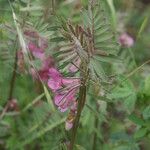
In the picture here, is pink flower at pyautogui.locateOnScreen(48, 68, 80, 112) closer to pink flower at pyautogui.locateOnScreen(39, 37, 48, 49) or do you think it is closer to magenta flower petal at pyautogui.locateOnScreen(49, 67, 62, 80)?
magenta flower petal at pyautogui.locateOnScreen(49, 67, 62, 80)

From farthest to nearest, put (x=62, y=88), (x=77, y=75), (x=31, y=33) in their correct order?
(x=31, y=33)
(x=77, y=75)
(x=62, y=88)

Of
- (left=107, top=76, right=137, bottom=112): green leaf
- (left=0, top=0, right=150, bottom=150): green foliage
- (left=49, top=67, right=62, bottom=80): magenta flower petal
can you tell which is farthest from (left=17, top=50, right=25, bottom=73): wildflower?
(left=49, top=67, right=62, bottom=80): magenta flower petal

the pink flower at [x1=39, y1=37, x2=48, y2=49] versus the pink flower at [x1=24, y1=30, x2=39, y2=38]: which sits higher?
the pink flower at [x1=24, y1=30, x2=39, y2=38]

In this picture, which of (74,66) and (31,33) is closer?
(74,66)

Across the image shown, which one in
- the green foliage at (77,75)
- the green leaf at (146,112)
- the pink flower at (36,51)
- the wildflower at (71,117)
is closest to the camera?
the green foliage at (77,75)

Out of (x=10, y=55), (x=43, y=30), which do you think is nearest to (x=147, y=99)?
(x=43, y=30)

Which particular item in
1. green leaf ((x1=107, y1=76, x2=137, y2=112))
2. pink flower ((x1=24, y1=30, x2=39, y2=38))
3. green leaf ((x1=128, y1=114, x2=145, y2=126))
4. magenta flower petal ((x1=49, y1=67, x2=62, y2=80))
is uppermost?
pink flower ((x1=24, y1=30, x2=39, y2=38))

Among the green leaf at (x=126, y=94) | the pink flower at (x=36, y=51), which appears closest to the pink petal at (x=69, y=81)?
the green leaf at (x=126, y=94)

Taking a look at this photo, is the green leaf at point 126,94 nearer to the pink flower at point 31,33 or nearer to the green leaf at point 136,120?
the green leaf at point 136,120

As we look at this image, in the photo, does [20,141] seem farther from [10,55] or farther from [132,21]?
[132,21]

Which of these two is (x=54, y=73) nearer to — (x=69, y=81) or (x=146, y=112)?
(x=69, y=81)

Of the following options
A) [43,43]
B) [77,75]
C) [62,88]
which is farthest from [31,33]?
[62,88]
